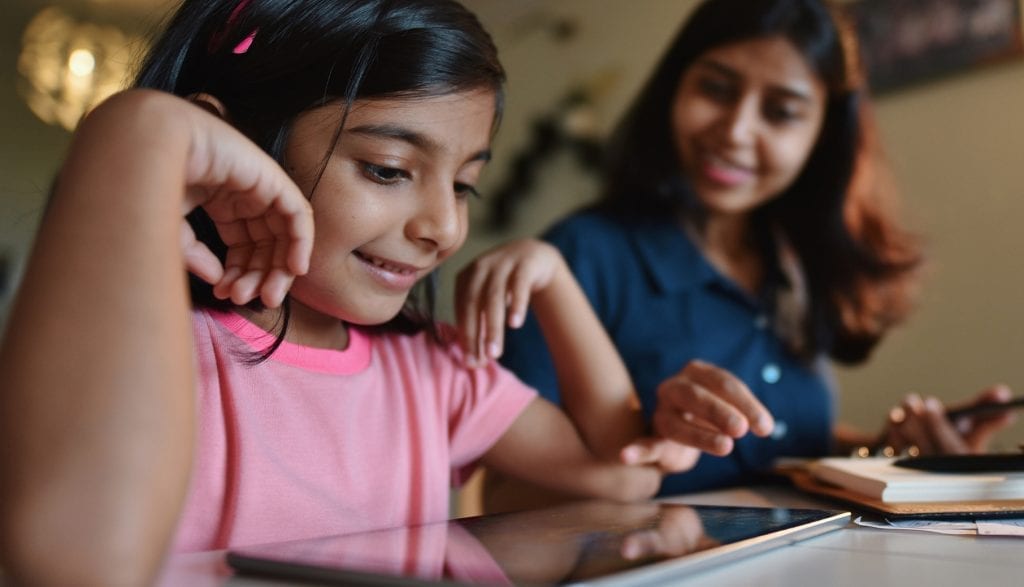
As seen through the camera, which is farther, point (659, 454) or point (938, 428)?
point (938, 428)

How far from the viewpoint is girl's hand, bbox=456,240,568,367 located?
0.80m

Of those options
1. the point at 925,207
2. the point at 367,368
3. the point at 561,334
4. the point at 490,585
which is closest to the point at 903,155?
the point at 925,207

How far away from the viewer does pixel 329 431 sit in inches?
28.0

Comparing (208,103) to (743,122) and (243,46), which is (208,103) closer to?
(243,46)

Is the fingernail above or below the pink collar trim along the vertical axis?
below

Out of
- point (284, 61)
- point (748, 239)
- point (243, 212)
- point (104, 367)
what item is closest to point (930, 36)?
point (748, 239)

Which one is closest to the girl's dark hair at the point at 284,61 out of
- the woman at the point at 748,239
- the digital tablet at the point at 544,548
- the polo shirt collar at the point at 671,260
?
the digital tablet at the point at 544,548

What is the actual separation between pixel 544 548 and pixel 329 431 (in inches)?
11.0

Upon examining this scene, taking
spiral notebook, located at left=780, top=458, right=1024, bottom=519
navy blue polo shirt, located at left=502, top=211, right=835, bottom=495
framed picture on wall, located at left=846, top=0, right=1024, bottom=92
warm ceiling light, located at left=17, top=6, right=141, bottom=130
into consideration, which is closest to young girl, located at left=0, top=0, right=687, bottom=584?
spiral notebook, located at left=780, top=458, right=1024, bottom=519

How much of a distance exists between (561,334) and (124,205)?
533 mm

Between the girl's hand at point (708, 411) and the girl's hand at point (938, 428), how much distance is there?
404 mm

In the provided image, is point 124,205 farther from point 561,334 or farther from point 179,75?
point 561,334

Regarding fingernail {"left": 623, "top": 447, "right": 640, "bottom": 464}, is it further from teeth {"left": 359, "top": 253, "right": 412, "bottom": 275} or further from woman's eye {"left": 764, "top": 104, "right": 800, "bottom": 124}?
woman's eye {"left": 764, "top": 104, "right": 800, "bottom": 124}

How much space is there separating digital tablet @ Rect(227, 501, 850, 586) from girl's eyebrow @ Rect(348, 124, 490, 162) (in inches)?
10.7
